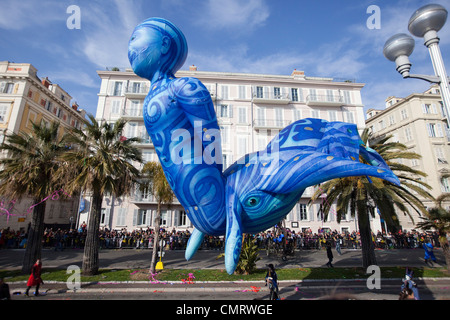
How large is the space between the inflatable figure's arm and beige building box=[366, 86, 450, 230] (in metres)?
33.3

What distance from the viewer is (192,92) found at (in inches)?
143

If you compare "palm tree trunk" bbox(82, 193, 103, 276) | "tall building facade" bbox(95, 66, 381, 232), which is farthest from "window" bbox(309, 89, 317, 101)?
"palm tree trunk" bbox(82, 193, 103, 276)

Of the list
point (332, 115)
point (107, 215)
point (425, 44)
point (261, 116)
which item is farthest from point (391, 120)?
point (107, 215)

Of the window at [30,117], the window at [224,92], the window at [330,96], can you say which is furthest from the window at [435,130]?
the window at [30,117]

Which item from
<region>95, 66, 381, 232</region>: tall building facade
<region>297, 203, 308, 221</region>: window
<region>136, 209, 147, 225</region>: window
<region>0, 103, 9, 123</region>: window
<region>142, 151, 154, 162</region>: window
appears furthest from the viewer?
<region>297, 203, 308, 221</region>: window

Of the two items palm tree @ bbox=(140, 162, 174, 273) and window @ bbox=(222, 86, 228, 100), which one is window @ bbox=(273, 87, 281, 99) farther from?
palm tree @ bbox=(140, 162, 174, 273)

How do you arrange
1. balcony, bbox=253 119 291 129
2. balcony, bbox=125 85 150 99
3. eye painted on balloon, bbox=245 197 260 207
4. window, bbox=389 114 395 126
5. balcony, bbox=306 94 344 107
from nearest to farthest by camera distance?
eye painted on balloon, bbox=245 197 260 207 → balcony, bbox=125 85 150 99 → balcony, bbox=253 119 291 129 → balcony, bbox=306 94 344 107 → window, bbox=389 114 395 126

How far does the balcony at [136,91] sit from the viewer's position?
86.6 ft

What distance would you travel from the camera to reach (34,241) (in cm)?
1123

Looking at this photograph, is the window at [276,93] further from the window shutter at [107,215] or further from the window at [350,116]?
the window shutter at [107,215]

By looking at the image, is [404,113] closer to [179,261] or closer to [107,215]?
[179,261]

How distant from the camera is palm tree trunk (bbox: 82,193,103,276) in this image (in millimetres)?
10953
